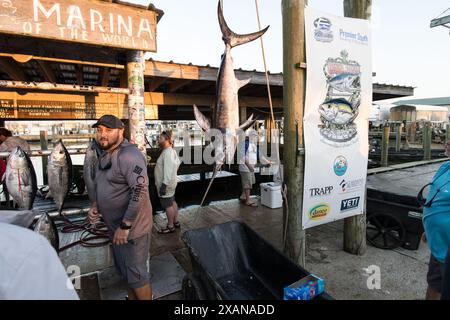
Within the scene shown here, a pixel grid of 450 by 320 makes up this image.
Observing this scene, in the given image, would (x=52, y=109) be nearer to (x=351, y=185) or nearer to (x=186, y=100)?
(x=186, y=100)

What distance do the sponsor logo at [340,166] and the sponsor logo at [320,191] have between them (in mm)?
210

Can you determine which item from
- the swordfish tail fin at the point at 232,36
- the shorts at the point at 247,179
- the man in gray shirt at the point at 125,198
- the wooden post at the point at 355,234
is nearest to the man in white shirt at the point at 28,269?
the man in gray shirt at the point at 125,198

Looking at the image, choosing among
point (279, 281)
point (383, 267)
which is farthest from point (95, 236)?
point (383, 267)

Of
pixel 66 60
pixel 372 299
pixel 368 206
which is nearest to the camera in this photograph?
pixel 372 299

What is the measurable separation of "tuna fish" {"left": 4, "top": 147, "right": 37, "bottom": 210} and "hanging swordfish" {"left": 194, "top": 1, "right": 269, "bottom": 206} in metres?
1.90

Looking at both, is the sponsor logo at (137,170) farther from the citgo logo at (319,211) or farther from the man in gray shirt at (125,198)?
the citgo logo at (319,211)

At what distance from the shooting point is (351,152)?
3.35 m

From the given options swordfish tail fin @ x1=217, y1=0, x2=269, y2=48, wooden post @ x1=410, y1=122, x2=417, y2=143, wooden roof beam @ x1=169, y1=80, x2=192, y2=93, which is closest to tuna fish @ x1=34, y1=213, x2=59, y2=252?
swordfish tail fin @ x1=217, y1=0, x2=269, y2=48

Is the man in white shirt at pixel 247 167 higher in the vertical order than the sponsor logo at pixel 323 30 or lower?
lower

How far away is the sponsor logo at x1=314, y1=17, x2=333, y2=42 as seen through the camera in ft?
9.71

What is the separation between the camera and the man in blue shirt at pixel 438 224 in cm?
211

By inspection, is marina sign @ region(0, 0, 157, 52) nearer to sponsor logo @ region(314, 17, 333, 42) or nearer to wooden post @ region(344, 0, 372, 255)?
sponsor logo @ region(314, 17, 333, 42)
